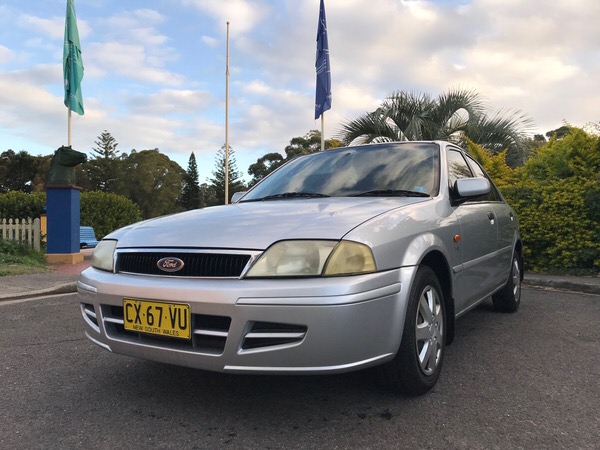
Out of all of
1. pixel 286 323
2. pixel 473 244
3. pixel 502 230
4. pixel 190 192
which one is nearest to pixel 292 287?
pixel 286 323

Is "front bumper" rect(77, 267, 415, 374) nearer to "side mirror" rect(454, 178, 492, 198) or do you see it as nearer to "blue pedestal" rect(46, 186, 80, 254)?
"side mirror" rect(454, 178, 492, 198)

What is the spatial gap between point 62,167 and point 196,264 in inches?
335

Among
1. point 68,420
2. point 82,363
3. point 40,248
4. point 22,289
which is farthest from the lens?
point 40,248

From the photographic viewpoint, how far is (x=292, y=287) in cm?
210

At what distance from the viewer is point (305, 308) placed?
81.7 inches

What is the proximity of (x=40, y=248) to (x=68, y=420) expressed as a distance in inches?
369

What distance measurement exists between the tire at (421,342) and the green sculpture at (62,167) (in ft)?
28.5

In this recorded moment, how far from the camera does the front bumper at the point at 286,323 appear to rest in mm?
2086

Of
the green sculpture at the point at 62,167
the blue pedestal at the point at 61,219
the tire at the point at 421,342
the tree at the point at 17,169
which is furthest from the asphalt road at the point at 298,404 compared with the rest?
the tree at the point at 17,169

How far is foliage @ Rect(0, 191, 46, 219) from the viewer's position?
1535cm

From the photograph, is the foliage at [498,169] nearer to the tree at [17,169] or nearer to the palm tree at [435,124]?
the palm tree at [435,124]

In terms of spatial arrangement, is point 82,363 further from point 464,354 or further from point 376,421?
point 464,354

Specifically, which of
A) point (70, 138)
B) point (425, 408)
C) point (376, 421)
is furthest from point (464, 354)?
point (70, 138)

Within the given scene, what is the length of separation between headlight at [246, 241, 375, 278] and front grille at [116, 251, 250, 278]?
0.30ft
